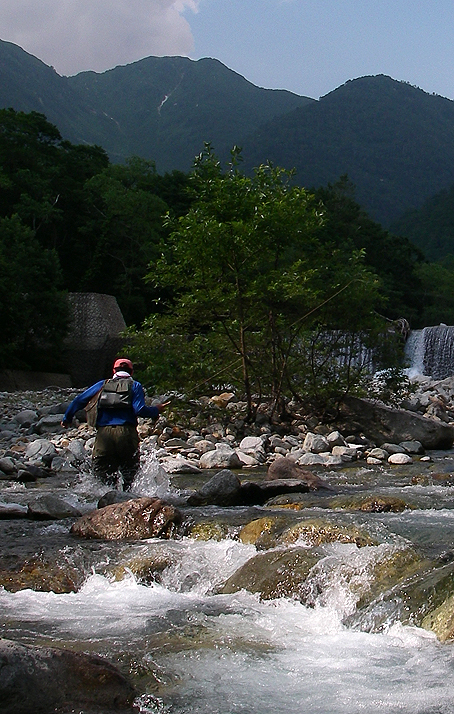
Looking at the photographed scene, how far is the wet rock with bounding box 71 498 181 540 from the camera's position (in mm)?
6703

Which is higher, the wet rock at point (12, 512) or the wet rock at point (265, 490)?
the wet rock at point (265, 490)

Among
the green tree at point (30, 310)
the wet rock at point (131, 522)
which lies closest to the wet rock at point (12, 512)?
the wet rock at point (131, 522)

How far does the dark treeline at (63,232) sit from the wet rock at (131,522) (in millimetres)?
22283

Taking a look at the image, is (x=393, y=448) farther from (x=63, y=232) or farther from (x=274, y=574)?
(x=63, y=232)

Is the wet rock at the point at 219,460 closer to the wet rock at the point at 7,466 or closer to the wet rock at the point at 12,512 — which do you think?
the wet rock at the point at 7,466

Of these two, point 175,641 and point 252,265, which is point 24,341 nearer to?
point 252,265

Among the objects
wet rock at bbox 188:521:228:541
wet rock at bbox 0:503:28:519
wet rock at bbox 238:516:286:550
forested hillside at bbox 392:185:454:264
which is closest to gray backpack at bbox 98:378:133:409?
wet rock at bbox 0:503:28:519

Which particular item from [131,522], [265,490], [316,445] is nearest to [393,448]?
[316,445]

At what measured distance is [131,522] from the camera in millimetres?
6844

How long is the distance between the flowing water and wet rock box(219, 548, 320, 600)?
0.07 meters

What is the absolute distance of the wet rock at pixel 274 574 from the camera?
17.1ft

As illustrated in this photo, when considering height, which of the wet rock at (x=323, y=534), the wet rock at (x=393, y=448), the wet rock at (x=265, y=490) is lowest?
the wet rock at (x=393, y=448)

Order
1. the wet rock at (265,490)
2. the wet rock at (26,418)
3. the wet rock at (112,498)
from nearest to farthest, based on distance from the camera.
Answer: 1. the wet rock at (112,498)
2. the wet rock at (265,490)
3. the wet rock at (26,418)

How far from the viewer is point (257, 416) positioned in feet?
47.0
